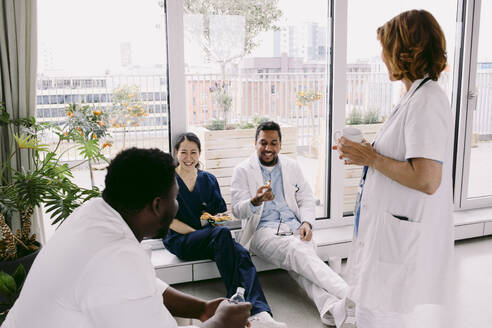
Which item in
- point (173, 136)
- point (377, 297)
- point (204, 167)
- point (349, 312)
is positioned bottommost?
point (349, 312)

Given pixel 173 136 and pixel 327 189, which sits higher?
pixel 173 136

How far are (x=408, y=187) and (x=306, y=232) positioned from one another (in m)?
1.32

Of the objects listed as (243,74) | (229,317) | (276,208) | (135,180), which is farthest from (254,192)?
(135,180)

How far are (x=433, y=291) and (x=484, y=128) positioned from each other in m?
2.94

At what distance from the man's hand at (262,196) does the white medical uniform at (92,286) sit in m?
1.69

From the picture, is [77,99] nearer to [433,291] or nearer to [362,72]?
[362,72]

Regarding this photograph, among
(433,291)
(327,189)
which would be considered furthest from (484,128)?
(433,291)

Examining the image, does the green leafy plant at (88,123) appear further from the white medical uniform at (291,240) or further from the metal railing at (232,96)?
the white medical uniform at (291,240)

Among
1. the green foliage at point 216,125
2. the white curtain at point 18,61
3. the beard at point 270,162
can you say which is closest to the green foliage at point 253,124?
the green foliage at point 216,125

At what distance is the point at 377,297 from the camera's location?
5.82 feet

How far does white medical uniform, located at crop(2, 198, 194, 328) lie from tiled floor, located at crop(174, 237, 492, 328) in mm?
1632

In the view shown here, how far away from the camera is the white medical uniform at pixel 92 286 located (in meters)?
1.02

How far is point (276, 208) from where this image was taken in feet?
10.1

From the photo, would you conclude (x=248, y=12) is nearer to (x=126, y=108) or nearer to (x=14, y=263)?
(x=126, y=108)
